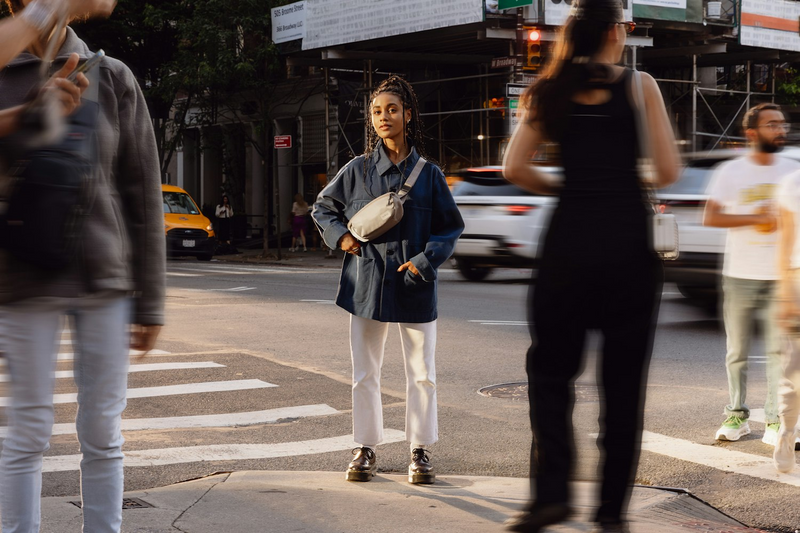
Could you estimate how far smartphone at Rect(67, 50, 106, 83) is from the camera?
2918mm

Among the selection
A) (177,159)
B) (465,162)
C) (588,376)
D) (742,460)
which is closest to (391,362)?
(588,376)

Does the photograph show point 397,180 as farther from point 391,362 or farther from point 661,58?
point 661,58

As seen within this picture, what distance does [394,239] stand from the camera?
5.33 metres

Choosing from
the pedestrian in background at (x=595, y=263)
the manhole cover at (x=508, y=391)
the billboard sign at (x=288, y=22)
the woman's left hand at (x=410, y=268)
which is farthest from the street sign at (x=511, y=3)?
the pedestrian in background at (x=595, y=263)

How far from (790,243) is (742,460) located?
1.48 m

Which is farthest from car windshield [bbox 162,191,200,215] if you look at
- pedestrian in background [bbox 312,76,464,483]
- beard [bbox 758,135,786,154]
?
pedestrian in background [bbox 312,76,464,483]

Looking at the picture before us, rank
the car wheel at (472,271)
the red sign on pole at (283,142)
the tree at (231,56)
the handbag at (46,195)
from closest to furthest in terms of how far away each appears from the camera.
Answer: the handbag at (46,195) < the car wheel at (472,271) < the red sign on pole at (283,142) < the tree at (231,56)

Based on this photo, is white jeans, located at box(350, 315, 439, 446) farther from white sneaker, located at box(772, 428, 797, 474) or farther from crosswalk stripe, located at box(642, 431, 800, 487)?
white sneaker, located at box(772, 428, 797, 474)

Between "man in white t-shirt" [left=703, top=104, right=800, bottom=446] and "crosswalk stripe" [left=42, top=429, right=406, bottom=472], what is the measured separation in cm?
208

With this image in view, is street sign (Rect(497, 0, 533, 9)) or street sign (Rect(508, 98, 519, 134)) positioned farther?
street sign (Rect(497, 0, 533, 9))

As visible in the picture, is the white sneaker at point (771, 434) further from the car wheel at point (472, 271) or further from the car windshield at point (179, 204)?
the car windshield at point (179, 204)

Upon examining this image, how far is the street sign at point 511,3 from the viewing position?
2488 centimetres

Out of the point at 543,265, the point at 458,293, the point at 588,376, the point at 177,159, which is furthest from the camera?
the point at 177,159

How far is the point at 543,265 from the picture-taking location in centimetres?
348
